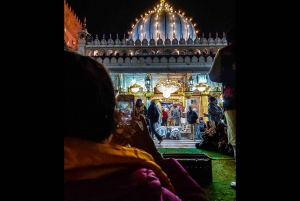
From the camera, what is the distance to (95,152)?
0.96 meters

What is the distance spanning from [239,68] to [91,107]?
2.12 ft

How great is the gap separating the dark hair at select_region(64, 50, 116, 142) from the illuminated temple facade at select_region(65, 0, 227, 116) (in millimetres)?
11115

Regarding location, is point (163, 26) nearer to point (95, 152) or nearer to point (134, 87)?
point (134, 87)

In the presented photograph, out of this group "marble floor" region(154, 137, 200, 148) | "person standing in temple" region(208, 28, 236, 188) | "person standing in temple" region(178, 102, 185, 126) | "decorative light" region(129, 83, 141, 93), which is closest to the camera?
"person standing in temple" region(208, 28, 236, 188)

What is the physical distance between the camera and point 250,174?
2.76 feet

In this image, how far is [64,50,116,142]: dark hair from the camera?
939 mm

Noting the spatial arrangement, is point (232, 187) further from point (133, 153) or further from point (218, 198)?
point (133, 153)

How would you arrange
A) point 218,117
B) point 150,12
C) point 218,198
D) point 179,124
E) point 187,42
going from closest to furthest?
point 218,198 < point 218,117 < point 187,42 < point 179,124 < point 150,12

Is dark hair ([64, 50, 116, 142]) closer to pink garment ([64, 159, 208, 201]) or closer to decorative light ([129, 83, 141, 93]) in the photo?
pink garment ([64, 159, 208, 201])

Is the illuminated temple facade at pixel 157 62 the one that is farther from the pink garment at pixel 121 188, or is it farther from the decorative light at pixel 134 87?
the pink garment at pixel 121 188

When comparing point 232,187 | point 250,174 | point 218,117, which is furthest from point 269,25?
point 218,117

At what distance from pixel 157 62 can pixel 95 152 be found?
1195 cm

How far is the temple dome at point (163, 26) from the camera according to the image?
63.8ft

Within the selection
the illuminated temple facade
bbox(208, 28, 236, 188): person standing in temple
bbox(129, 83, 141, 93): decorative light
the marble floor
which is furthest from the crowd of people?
bbox(129, 83, 141, 93): decorative light
